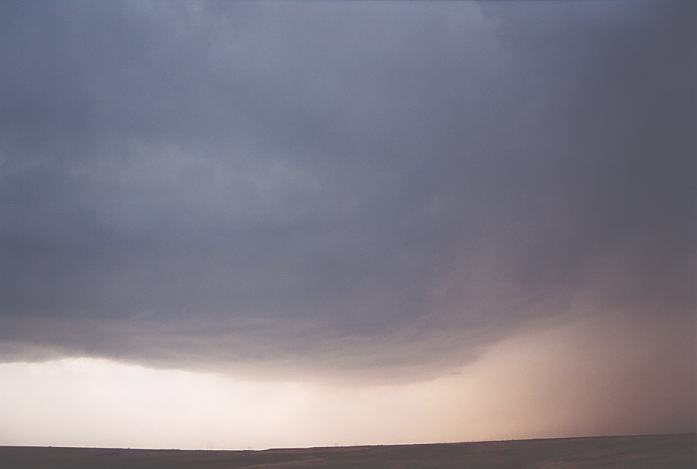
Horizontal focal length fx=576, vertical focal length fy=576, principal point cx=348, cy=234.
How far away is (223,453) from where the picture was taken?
144 feet

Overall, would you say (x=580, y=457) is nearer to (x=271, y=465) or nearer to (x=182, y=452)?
(x=271, y=465)

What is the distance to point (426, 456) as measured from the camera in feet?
115

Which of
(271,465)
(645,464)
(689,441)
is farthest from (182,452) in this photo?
(689,441)

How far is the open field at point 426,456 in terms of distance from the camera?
31016 mm

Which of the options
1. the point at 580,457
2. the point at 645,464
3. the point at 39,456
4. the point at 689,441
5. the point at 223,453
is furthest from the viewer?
the point at 223,453

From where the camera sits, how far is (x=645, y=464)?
96.0 ft

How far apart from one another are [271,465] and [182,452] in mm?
13257

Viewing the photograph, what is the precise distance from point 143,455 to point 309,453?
12215mm

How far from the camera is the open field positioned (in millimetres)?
31016

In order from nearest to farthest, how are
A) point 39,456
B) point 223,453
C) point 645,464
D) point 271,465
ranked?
1. point 645,464
2. point 271,465
3. point 39,456
4. point 223,453

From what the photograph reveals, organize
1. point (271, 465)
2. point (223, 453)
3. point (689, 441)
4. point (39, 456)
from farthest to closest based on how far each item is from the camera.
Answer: point (223, 453) → point (39, 456) → point (689, 441) → point (271, 465)

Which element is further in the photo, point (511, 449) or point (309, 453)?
point (309, 453)

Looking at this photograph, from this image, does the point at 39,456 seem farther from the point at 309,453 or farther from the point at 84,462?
the point at 309,453

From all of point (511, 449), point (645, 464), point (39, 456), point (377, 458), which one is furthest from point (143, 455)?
point (645, 464)
